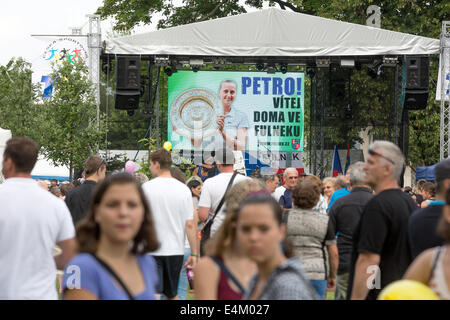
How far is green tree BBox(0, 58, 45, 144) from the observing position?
30109 mm

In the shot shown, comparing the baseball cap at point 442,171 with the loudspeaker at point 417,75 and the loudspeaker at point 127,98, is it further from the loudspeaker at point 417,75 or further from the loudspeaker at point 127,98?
the loudspeaker at point 127,98

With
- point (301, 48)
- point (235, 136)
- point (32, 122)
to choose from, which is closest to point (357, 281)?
point (301, 48)

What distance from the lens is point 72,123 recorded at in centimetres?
1788

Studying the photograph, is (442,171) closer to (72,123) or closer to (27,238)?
(27,238)

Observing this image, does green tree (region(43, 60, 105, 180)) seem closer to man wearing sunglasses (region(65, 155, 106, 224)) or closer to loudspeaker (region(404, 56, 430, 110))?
loudspeaker (region(404, 56, 430, 110))

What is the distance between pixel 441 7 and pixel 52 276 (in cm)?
2448

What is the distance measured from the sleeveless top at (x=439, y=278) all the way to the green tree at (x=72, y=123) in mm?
15086

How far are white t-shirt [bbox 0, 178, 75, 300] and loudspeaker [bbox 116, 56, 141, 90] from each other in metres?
13.2

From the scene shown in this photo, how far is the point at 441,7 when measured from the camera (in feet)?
87.3

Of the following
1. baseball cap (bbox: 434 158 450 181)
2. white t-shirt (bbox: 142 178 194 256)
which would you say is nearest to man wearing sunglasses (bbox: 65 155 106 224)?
white t-shirt (bbox: 142 178 194 256)

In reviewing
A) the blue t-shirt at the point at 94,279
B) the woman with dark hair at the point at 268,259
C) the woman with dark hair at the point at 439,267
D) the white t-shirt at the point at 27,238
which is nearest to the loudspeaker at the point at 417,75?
the white t-shirt at the point at 27,238

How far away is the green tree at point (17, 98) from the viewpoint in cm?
3011
